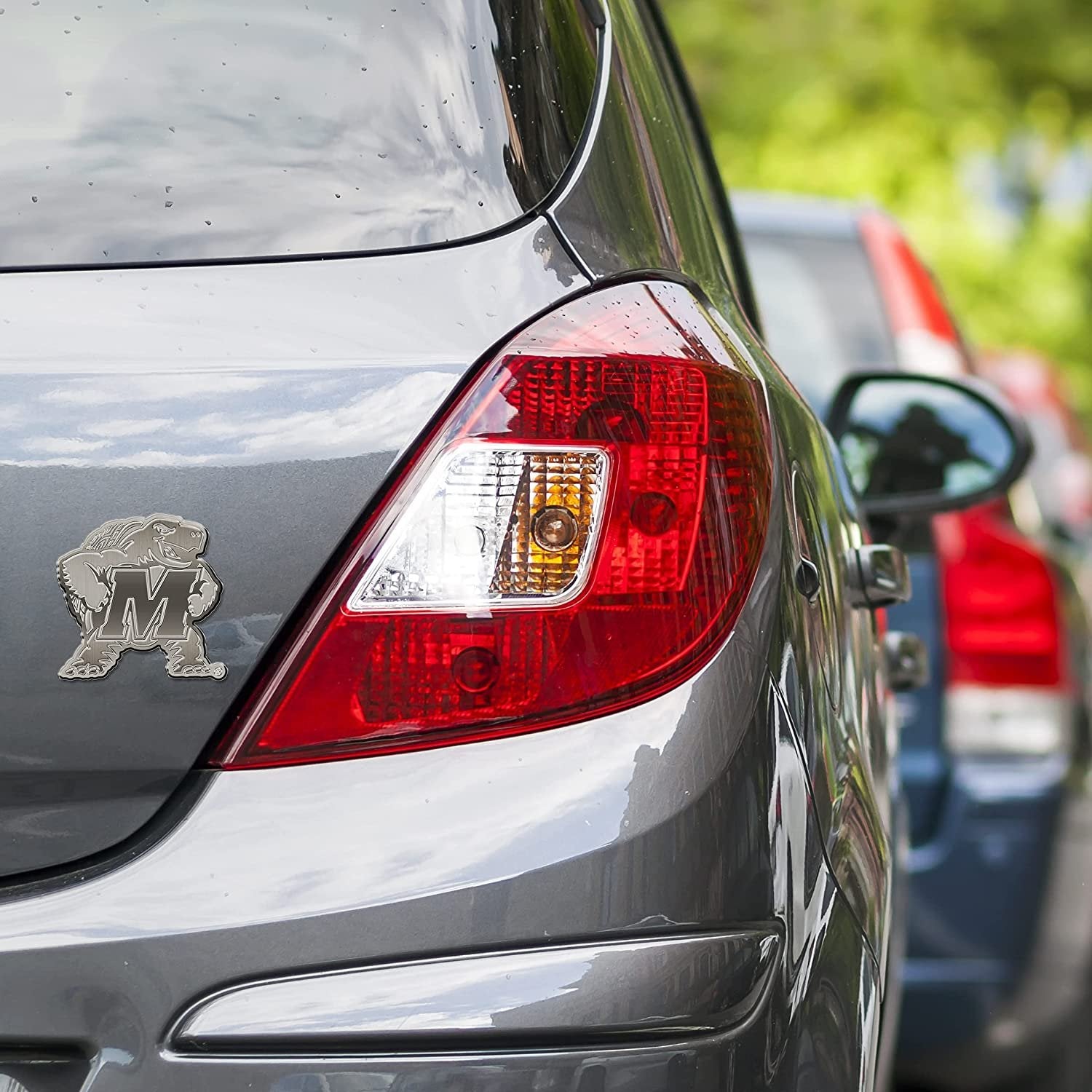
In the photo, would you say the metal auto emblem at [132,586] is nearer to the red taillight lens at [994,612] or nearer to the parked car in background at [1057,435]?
the red taillight lens at [994,612]

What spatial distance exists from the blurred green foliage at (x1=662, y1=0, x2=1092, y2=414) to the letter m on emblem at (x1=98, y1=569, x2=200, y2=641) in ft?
41.9

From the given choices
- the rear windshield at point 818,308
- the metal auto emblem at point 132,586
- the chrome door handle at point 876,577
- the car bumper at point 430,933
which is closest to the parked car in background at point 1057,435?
the rear windshield at point 818,308

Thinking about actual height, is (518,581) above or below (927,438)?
below

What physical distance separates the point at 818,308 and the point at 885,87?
36.3ft

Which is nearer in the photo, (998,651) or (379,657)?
(379,657)

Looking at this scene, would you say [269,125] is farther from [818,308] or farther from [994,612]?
[818,308]

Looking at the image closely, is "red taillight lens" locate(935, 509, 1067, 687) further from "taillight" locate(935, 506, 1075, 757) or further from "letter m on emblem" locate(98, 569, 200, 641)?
"letter m on emblem" locate(98, 569, 200, 641)

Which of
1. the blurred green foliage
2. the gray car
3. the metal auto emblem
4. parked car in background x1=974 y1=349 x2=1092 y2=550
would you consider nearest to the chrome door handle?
the gray car

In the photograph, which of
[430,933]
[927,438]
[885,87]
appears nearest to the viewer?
[430,933]

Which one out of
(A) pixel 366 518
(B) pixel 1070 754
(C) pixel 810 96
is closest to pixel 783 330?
(B) pixel 1070 754

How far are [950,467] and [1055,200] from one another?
15.1m

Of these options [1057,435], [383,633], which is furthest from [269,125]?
[1057,435]

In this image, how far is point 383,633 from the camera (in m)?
1.36

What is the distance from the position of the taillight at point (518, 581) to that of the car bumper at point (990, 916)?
2174 millimetres
